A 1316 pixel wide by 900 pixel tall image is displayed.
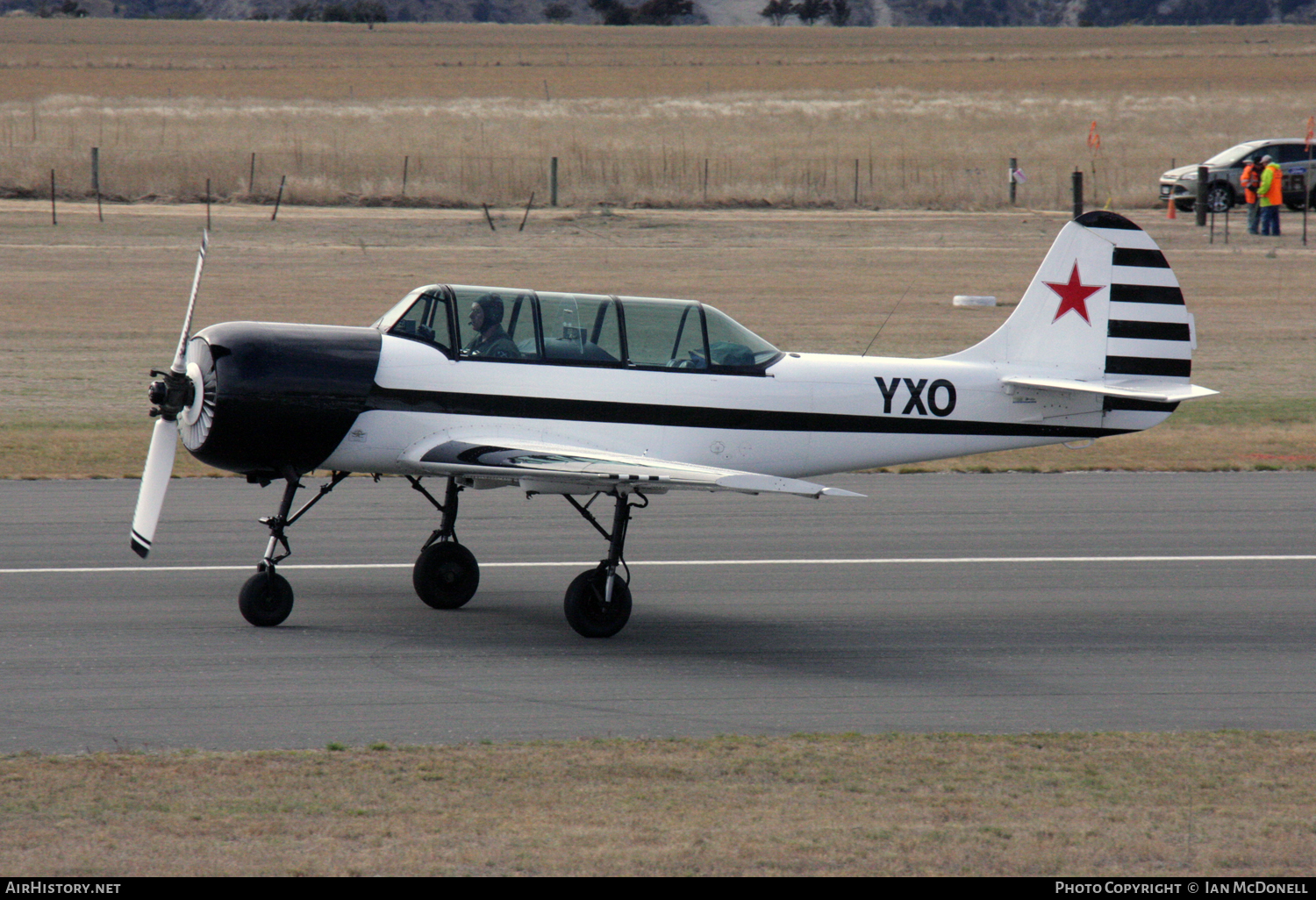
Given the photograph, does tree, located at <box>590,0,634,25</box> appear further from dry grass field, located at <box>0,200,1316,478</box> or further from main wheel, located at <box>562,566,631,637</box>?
main wheel, located at <box>562,566,631,637</box>

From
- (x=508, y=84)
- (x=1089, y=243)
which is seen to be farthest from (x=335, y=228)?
(x=508, y=84)

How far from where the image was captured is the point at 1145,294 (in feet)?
42.0

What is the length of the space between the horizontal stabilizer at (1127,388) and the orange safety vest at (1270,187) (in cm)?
3209

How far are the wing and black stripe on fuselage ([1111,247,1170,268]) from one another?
13.4 ft

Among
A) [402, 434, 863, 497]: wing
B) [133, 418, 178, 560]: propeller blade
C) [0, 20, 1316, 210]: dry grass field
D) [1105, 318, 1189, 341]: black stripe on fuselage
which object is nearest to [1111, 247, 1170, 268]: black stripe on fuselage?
[1105, 318, 1189, 341]: black stripe on fuselage

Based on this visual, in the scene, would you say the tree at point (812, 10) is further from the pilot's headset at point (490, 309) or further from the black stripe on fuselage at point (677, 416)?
the pilot's headset at point (490, 309)

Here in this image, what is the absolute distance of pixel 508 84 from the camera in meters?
92.8

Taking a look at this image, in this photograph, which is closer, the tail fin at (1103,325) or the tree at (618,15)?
the tail fin at (1103,325)

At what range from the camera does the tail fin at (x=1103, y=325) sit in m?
12.4

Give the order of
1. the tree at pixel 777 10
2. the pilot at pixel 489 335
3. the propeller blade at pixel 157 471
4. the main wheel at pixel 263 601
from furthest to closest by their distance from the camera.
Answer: the tree at pixel 777 10 < the pilot at pixel 489 335 < the main wheel at pixel 263 601 < the propeller blade at pixel 157 471

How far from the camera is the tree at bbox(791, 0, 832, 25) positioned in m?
187

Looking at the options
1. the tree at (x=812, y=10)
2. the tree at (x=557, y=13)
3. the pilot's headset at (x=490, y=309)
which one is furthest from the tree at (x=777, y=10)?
the pilot's headset at (x=490, y=309)

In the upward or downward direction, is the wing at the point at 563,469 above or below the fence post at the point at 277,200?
below

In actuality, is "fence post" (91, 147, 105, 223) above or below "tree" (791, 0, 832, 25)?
below
